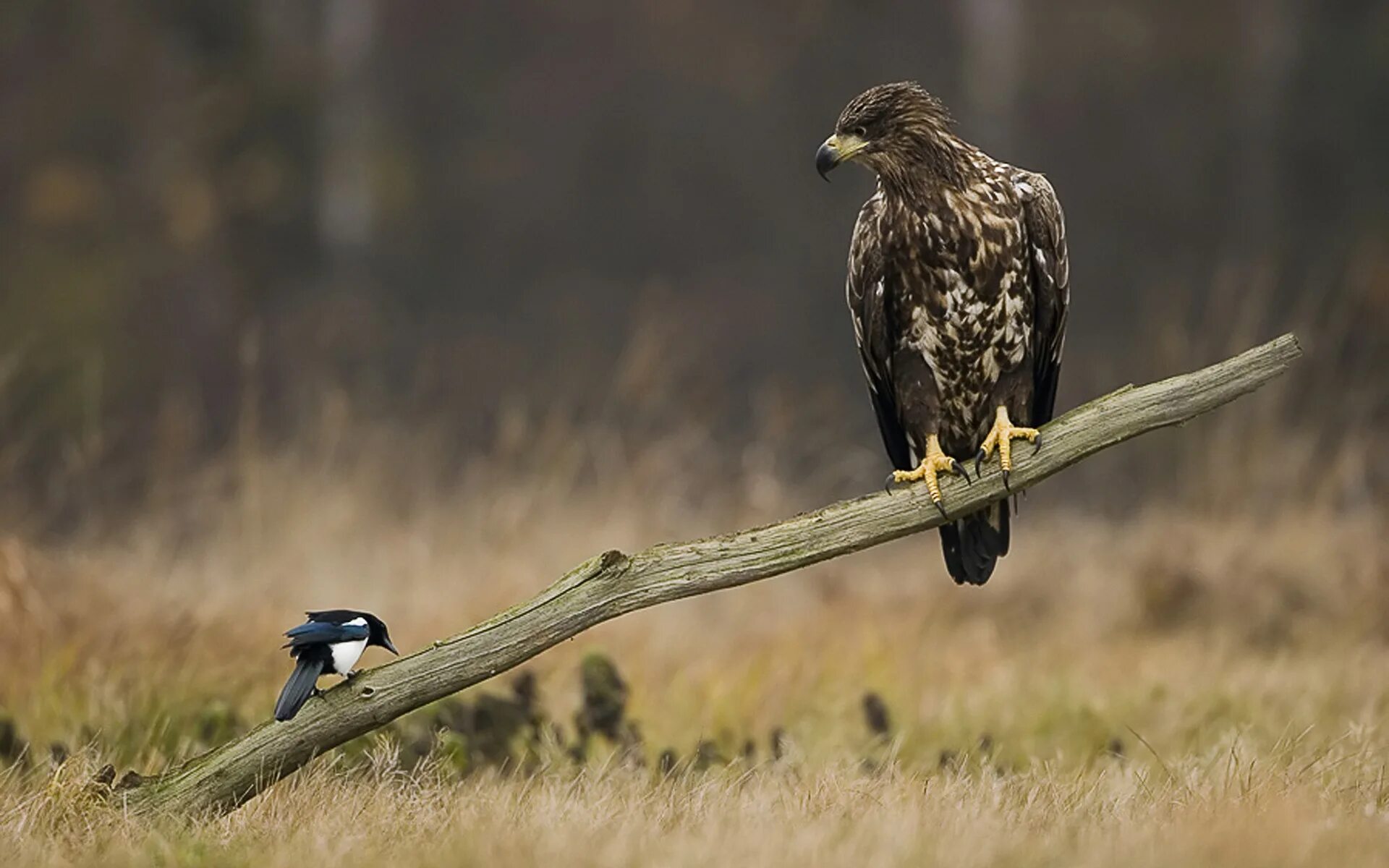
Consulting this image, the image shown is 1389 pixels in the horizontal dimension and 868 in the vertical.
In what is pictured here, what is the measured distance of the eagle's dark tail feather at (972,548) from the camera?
167 inches

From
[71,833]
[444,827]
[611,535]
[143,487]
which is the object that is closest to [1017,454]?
[444,827]

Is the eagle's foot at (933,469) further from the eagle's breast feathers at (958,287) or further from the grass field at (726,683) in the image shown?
the grass field at (726,683)

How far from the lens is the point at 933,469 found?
3844 millimetres

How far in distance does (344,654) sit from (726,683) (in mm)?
2232

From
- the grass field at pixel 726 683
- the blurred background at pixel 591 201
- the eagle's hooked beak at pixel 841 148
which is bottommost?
the grass field at pixel 726 683

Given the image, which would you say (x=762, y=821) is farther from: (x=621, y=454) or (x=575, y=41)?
(x=575, y=41)

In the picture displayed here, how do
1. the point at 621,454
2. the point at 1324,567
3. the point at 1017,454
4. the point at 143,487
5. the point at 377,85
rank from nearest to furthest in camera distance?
1. the point at 1017,454
2. the point at 1324,567
3. the point at 621,454
4. the point at 143,487
5. the point at 377,85

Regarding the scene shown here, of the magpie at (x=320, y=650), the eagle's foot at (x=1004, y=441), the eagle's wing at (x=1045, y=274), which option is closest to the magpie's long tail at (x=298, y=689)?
the magpie at (x=320, y=650)

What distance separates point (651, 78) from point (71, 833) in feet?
43.5

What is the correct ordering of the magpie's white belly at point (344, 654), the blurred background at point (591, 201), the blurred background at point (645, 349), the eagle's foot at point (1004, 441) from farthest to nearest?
the blurred background at point (591, 201) < the blurred background at point (645, 349) < the eagle's foot at point (1004, 441) < the magpie's white belly at point (344, 654)

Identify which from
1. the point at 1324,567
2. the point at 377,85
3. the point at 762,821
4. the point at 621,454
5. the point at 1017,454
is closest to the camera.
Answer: the point at 762,821

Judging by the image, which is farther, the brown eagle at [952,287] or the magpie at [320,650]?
the brown eagle at [952,287]

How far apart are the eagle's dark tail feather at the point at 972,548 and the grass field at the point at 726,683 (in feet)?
1.41

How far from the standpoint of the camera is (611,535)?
6512mm
